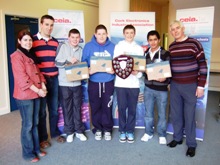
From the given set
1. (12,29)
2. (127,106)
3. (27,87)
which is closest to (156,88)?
(127,106)

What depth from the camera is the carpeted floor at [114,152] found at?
8.29ft

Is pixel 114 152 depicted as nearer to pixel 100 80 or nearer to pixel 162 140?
pixel 162 140

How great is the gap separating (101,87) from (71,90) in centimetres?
39

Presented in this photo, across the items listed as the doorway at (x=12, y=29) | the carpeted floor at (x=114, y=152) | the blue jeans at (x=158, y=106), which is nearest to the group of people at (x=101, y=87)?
the blue jeans at (x=158, y=106)

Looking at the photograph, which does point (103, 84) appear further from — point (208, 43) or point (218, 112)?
point (218, 112)

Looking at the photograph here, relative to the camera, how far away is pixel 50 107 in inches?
116

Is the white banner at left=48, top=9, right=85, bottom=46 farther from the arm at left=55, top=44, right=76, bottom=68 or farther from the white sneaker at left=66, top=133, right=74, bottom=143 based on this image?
the white sneaker at left=66, top=133, right=74, bottom=143

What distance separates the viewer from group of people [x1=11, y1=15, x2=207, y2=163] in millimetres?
2417

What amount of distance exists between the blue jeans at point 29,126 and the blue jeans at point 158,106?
1386 millimetres

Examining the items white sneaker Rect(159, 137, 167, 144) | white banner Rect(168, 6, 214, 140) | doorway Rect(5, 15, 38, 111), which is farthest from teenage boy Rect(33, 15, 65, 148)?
doorway Rect(5, 15, 38, 111)

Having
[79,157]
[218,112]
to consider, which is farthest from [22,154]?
[218,112]

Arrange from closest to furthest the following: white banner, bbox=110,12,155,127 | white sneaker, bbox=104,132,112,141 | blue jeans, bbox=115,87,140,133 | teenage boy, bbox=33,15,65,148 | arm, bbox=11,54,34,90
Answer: arm, bbox=11,54,34,90, teenage boy, bbox=33,15,65,148, blue jeans, bbox=115,87,140,133, white sneaker, bbox=104,132,112,141, white banner, bbox=110,12,155,127

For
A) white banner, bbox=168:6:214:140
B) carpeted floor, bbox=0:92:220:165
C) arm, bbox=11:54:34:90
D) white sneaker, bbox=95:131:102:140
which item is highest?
white banner, bbox=168:6:214:140

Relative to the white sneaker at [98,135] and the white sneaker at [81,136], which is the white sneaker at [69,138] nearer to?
the white sneaker at [81,136]
